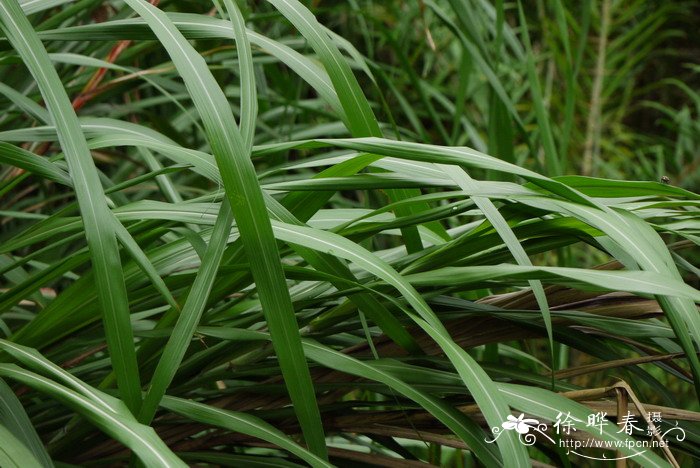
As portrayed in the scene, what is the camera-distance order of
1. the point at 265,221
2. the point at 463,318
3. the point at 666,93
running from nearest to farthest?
the point at 265,221 < the point at 463,318 < the point at 666,93

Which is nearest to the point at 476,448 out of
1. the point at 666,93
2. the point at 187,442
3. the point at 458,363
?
the point at 458,363

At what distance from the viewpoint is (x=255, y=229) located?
27cm

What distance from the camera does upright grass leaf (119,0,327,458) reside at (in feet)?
0.88

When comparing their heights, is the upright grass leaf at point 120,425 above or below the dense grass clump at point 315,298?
below

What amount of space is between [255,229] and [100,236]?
6 centimetres

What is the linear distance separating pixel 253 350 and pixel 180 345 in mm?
114

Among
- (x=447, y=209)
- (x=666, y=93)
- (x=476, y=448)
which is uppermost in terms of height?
(x=666, y=93)

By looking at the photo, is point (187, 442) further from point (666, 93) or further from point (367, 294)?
point (666, 93)

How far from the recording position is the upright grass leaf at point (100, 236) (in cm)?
27

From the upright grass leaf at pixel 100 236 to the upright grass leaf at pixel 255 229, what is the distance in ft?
0.15

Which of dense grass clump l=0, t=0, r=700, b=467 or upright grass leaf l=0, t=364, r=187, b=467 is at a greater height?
dense grass clump l=0, t=0, r=700, b=467

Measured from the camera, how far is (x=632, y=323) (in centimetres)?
35

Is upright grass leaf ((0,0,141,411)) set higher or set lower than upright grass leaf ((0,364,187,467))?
higher

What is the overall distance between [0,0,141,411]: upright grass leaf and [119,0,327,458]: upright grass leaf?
5 cm
